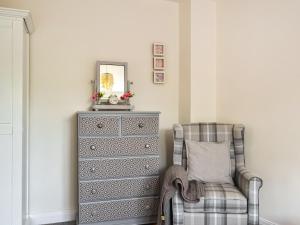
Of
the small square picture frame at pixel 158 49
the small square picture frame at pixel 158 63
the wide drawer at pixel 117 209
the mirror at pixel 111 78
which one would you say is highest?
the small square picture frame at pixel 158 49

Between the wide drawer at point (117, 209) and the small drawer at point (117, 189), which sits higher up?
the small drawer at point (117, 189)

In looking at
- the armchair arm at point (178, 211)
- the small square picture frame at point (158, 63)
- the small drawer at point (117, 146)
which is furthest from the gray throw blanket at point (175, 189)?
the small square picture frame at point (158, 63)

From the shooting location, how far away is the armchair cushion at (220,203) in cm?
223

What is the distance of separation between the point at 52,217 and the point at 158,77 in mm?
2011

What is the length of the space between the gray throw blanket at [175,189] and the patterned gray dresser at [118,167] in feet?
1.28

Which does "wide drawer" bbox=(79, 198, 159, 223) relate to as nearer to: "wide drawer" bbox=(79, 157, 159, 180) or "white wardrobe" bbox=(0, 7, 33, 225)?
"wide drawer" bbox=(79, 157, 159, 180)

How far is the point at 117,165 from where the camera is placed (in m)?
2.69

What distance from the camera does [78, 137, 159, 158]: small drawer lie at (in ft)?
8.56

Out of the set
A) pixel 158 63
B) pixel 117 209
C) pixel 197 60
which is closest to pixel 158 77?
pixel 158 63

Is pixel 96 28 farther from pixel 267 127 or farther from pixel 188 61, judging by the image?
pixel 267 127

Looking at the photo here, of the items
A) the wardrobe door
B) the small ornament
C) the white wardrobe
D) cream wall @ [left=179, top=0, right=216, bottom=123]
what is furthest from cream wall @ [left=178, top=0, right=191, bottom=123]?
the wardrobe door

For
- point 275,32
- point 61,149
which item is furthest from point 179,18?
point 61,149

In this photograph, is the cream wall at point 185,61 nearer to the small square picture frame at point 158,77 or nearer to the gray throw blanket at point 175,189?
the small square picture frame at point 158,77

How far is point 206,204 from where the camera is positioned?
2.26m
